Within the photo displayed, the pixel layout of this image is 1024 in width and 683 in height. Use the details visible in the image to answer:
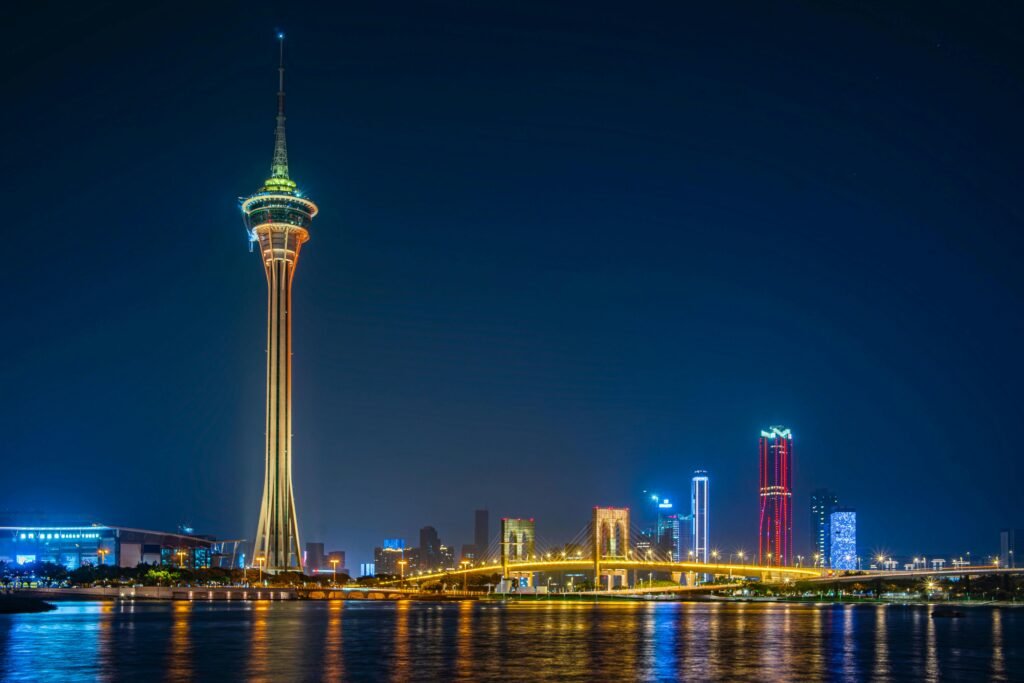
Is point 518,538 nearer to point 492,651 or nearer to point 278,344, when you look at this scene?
point 278,344

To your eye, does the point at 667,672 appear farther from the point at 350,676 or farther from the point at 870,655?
the point at 870,655

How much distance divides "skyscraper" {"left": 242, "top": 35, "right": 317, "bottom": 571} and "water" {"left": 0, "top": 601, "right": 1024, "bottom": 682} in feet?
226

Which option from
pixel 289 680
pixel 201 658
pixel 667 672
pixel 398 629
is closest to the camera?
pixel 289 680

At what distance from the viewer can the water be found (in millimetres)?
39531

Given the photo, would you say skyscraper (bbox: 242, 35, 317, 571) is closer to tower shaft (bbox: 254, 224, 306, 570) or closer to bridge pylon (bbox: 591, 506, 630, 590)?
tower shaft (bbox: 254, 224, 306, 570)

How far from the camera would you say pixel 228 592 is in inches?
5832

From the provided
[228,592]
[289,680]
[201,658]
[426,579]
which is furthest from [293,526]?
[289,680]

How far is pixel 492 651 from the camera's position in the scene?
50.0m

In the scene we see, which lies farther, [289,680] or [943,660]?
[943,660]

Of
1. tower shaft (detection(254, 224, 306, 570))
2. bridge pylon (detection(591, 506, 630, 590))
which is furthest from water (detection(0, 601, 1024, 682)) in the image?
bridge pylon (detection(591, 506, 630, 590))

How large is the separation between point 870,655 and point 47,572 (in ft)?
484

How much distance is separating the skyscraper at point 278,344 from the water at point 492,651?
68854 mm

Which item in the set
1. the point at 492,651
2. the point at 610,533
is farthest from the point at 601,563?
the point at 492,651

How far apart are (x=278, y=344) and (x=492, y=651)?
10836cm
